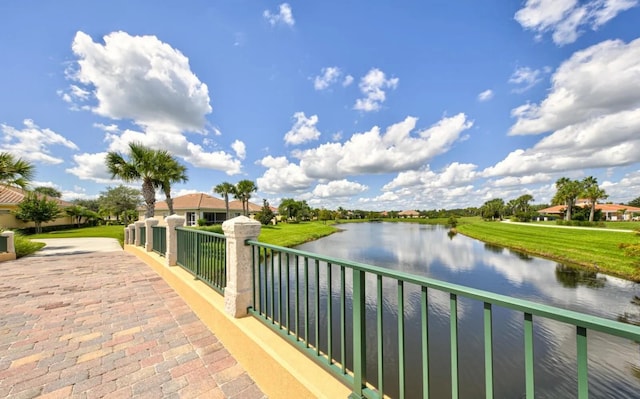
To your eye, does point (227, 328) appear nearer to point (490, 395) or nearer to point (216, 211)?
point (490, 395)

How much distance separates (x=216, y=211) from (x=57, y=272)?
2895 cm

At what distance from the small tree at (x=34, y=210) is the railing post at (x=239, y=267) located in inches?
1189

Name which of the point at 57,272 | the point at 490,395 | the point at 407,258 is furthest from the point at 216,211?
the point at 490,395

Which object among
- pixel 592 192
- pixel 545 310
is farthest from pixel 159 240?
pixel 592 192

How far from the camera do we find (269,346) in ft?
8.40

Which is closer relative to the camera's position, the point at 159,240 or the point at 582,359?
the point at 582,359

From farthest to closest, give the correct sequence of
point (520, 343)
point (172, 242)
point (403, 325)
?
point (520, 343) < point (172, 242) < point (403, 325)

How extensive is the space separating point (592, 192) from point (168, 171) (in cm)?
5605

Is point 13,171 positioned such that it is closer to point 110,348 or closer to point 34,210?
point 110,348

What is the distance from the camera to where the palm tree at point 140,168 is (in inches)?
532

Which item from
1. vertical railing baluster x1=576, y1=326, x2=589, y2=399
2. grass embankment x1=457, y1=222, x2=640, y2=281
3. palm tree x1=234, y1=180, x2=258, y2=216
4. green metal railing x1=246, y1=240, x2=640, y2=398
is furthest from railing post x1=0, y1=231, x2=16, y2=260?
palm tree x1=234, y1=180, x2=258, y2=216

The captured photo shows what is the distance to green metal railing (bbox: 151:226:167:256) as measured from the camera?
7.02m

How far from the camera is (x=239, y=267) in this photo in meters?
3.24

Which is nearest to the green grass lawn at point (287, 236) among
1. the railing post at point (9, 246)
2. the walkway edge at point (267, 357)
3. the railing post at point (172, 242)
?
the railing post at point (9, 246)
